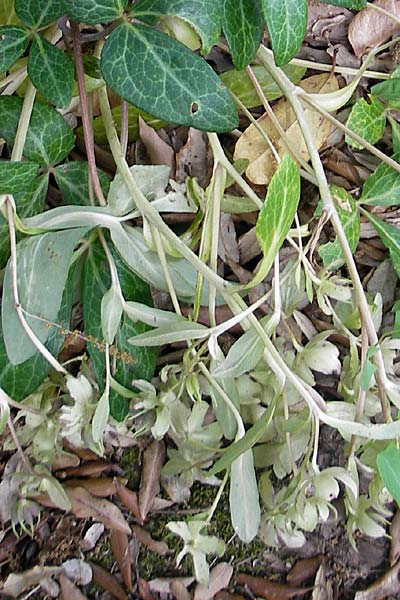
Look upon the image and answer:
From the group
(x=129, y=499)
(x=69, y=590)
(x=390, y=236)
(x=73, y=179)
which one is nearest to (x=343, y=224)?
(x=390, y=236)

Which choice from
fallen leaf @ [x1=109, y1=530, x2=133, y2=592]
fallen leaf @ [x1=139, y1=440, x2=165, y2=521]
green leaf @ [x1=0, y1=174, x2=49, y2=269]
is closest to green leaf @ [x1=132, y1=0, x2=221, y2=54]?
green leaf @ [x1=0, y1=174, x2=49, y2=269]

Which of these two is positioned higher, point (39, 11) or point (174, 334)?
point (39, 11)

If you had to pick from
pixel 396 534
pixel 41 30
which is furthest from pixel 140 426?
pixel 41 30

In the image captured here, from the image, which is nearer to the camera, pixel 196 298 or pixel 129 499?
pixel 196 298

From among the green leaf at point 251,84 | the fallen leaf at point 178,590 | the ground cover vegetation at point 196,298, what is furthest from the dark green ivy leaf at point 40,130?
the fallen leaf at point 178,590

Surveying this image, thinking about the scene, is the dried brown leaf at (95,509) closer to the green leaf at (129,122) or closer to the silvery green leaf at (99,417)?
the silvery green leaf at (99,417)

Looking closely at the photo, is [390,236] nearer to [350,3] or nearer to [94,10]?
[350,3]
